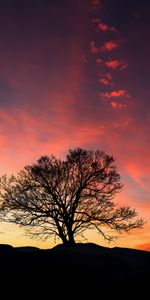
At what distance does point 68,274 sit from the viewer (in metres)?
15.1

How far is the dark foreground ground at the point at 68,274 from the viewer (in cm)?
1404

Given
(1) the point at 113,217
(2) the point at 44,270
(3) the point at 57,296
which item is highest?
(1) the point at 113,217

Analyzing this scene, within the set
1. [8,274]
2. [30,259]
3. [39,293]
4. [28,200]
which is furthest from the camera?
[28,200]

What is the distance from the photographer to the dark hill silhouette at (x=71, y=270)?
1457 cm

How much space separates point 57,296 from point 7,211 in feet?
66.4

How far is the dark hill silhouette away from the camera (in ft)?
47.8

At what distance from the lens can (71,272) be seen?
50.5ft

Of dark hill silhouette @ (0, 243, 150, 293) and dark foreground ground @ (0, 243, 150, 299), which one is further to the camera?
dark hill silhouette @ (0, 243, 150, 293)

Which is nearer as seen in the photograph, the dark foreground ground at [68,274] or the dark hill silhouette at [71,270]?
the dark foreground ground at [68,274]

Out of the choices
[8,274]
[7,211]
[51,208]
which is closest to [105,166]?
[51,208]

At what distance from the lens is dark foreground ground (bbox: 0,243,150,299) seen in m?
14.0

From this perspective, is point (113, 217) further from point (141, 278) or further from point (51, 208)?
point (141, 278)

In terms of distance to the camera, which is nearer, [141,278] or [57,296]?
[57,296]

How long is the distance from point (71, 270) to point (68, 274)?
1.58ft
